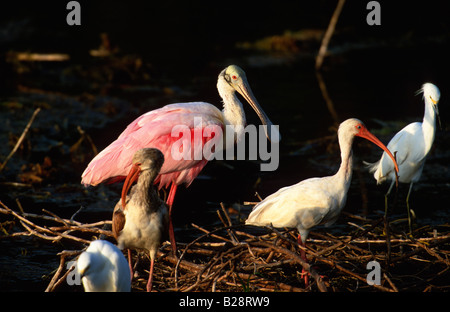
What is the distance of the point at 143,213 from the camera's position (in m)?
5.65

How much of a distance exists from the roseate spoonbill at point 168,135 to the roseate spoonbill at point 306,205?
1.02m

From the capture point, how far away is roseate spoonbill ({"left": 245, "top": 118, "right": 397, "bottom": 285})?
239 inches

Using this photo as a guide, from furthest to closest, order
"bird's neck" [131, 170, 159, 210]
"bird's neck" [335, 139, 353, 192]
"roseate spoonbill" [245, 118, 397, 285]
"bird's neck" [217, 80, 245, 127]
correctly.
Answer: "bird's neck" [217, 80, 245, 127] < "bird's neck" [335, 139, 353, 192] < "roseate spoonbill" [245, 118, 397, 285] < "bird's neck" [131, 170, 159, 210]

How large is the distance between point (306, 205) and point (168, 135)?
1737 mm

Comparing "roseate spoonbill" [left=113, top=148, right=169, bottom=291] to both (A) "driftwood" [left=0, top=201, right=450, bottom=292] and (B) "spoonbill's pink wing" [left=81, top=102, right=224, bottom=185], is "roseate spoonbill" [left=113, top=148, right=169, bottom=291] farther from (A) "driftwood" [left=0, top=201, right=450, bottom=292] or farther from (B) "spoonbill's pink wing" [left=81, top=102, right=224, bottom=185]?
(B) "spoonbill's pink wing" [left=81, top=102, right=224, bottom=185]

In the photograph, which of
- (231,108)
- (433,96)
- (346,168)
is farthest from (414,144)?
(231,108)

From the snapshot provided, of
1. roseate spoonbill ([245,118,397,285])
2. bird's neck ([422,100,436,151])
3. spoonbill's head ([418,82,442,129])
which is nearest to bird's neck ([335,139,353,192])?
roseate spoonbill ([245,118,397,285])

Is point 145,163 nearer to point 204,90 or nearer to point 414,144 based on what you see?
point 414,144

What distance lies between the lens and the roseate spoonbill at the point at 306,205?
607cm

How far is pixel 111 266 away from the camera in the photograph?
5.07 meters

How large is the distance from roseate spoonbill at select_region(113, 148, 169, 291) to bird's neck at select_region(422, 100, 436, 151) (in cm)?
346
